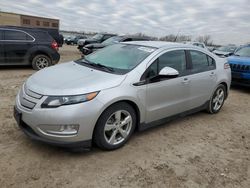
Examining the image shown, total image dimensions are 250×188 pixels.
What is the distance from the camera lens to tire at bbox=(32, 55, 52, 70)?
31.8 ft

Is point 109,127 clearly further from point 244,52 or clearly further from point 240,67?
point 244,52

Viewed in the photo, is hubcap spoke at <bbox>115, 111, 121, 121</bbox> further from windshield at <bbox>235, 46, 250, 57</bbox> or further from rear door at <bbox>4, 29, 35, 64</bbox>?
windshield at <bbox>235, 46, 250, 57</bbox>

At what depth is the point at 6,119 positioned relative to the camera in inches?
181

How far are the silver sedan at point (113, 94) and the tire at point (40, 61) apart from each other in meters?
5.60

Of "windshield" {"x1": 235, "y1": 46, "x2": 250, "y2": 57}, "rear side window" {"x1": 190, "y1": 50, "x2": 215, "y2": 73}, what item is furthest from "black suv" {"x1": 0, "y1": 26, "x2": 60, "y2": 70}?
"windshield" {"x1": 235, "y1": 46, "x2": 250, "y2": 57}

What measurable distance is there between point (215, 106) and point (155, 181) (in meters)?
3.25

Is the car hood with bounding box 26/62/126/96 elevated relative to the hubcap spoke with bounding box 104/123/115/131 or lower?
elevated

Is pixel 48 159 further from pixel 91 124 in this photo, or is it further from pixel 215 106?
pixel 215 106

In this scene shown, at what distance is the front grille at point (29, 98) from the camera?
3297mm

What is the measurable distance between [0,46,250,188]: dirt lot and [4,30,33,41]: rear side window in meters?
5.23

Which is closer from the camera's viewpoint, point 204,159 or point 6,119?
point 204,159

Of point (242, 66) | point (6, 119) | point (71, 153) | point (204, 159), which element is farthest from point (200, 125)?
point (242, 66)

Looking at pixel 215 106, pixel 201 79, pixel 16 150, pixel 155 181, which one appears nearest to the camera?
pixel 155 181

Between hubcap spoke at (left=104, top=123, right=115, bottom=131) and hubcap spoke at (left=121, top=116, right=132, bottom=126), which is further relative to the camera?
hubcap spoke at (left=121, top=116, right=132, bottom=126)
